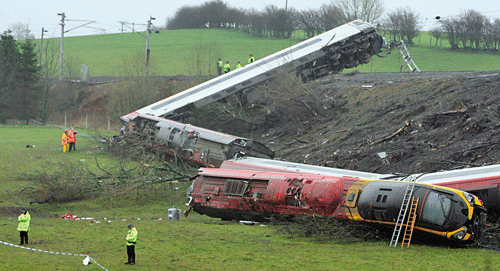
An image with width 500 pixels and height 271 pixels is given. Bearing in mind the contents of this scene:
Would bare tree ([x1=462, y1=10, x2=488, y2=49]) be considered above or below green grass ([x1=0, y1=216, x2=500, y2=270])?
above

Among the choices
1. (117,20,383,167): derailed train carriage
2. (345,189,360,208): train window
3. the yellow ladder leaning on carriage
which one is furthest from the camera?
(117,20,383,167): derailed train carriage

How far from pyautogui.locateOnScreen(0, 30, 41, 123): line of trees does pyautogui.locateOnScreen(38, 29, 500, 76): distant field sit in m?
9.03

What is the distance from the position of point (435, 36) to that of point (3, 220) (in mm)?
66738

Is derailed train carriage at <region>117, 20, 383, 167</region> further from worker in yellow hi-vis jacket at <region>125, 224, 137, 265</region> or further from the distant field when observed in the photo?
worker in yellow hi-vis jacket at <region>125, 224, 137, 265</region>

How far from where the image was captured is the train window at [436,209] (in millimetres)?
12477

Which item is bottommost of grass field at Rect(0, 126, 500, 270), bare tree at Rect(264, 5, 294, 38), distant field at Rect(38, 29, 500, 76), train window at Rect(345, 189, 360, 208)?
grass field at Rect(0, 126, 500, 270)

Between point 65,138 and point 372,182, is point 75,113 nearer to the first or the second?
point 65,138

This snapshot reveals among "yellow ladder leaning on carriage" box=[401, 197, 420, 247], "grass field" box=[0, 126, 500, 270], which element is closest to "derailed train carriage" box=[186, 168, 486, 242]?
"yellow ladder leaning on carriage" box=[401, 197, 420, 247]

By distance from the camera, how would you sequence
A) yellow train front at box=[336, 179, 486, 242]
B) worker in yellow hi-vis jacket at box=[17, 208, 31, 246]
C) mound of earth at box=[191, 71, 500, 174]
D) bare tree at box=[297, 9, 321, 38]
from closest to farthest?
yellow train front at box=[336, 179, 486, 242]
worker in yellow hi-vis jacket at box=[17, 208, 31, 246]
mound of earth at box=[191, 71, 500, 174]
bare tree at box=[297, 9, 321, 38]

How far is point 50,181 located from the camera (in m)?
19.6

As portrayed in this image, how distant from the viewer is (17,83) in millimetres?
54812

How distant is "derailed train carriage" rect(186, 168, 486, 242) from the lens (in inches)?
493

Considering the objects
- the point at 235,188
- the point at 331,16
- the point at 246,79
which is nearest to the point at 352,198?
the point at 235,188

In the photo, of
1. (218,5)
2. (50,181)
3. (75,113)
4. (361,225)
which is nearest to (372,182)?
(361,225)
